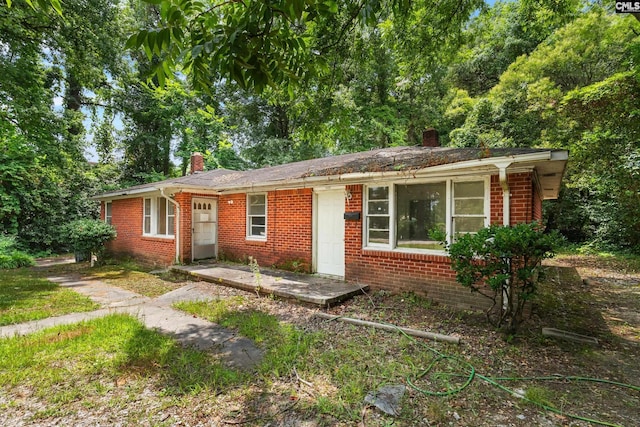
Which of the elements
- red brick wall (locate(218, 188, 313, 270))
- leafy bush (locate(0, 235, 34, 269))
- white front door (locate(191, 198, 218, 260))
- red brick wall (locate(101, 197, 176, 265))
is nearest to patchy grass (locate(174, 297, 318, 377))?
red brick wall (locate(218, 188, 313, 270))

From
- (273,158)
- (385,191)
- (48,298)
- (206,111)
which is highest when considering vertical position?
(206,111)

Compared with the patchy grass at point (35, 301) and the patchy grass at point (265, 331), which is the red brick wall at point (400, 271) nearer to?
the patchy grass at point (265, 331)

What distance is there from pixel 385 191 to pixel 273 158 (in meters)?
14.8

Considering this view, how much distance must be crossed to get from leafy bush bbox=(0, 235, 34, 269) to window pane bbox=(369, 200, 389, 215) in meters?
14.2

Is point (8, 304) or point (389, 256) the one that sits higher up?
point (389, 256)

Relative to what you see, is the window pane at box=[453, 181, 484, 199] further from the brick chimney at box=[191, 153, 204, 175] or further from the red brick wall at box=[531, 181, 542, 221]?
the brick chimney at box=[191, 153, 204, 175]

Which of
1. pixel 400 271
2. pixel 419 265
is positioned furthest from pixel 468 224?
pixel 400 271

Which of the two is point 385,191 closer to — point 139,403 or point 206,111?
point 139,403

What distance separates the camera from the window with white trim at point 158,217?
10.7m

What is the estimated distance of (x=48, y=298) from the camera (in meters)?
6.81

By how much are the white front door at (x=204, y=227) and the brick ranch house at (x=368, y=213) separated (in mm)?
35

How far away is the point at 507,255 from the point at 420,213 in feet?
7.55

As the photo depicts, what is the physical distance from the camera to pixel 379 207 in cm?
695

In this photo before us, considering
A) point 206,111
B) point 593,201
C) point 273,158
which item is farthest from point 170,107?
point 593,201
